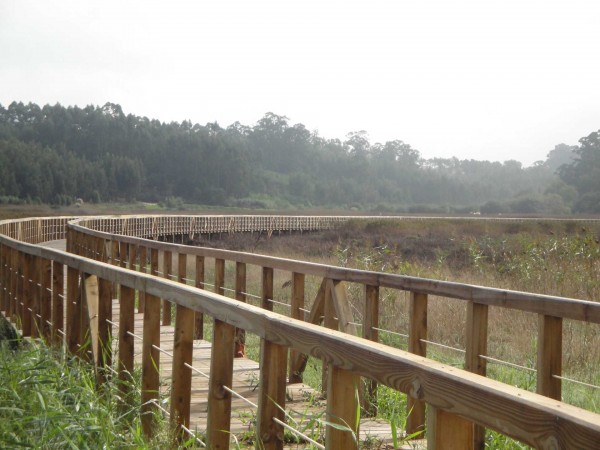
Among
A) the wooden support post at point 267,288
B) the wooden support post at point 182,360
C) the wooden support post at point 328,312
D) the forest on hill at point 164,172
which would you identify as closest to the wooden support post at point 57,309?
the wooden support post at point 267,288

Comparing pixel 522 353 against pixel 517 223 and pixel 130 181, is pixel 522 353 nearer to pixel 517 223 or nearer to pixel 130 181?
pixel 517 223

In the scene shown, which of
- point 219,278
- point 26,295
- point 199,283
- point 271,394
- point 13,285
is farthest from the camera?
point 13,285

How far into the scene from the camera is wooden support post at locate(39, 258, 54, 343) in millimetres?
7605

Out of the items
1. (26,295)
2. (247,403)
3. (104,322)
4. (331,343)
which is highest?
(331,343)

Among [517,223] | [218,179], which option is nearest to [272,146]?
[218,179]

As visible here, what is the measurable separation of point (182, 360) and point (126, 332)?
889 millimetres

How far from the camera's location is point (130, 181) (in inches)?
4331

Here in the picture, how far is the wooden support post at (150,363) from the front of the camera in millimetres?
4699

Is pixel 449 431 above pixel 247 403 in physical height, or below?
above

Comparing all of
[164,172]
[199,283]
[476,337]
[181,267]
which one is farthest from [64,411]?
[164,172]

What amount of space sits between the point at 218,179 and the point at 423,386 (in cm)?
11950

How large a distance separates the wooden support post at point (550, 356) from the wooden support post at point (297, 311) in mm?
2217

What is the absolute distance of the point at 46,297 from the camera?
7.61m

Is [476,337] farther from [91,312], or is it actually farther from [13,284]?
[13,284]
